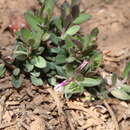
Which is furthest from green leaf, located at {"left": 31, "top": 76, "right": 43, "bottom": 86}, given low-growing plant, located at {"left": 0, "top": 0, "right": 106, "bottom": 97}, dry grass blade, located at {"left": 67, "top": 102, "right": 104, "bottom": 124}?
dry grass blade, located at {"left": 67, "top": 102, "right": 104, "bottom": 124}

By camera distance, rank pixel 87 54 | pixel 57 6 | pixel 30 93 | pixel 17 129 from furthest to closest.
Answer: pixel 57 6
pixel 87 54
pixel 30 93
pixel 17 129

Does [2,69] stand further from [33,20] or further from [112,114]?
[112,114]

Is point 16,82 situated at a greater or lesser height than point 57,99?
greater

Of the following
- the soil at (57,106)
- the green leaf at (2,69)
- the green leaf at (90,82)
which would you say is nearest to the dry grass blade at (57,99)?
the soil at (57,106)

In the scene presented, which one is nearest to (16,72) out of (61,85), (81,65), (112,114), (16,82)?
(16,82)

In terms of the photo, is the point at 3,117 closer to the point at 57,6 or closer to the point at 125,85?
the point at 125,85

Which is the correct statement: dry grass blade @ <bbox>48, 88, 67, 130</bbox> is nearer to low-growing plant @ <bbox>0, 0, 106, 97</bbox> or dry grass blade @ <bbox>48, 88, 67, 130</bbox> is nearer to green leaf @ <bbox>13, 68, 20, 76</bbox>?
low-growing plant @ <bbox>0, 0, 106, 97</bbox>

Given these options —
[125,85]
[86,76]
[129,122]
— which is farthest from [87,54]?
[129,122]
